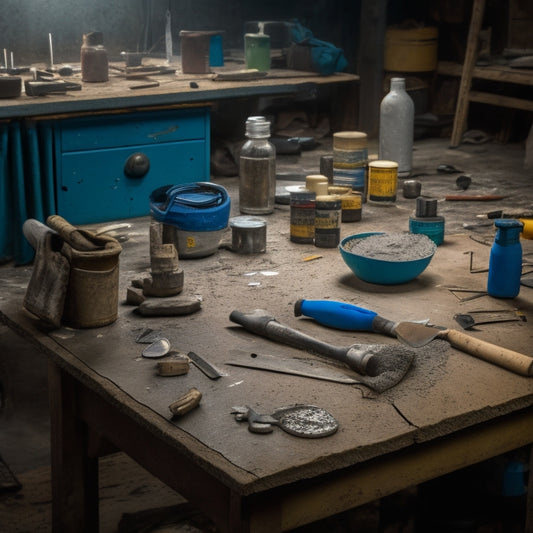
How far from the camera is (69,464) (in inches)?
86.5

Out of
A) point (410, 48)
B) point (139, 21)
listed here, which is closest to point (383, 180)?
point (139, 21)

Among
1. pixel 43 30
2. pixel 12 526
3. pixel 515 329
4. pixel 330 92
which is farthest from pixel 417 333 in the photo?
pixel 330 92

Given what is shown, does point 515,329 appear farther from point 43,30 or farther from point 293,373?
point 43,30

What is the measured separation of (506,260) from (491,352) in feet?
1.49

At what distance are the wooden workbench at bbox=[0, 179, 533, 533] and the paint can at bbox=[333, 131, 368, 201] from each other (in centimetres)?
98

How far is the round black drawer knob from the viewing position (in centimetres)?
352

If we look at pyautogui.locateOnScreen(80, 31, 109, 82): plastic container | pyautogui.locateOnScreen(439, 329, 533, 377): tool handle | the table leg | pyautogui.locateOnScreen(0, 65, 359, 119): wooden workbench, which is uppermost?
pyautogui.locateOnScreen(80, 31, 109, 82): plastic container

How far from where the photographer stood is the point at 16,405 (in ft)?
11.5

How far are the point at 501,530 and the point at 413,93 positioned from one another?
12.7 ft

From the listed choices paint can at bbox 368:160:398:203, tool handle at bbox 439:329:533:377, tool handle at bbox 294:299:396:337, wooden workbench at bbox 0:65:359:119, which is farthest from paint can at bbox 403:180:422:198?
tool handle at bbox 439:329:533:377

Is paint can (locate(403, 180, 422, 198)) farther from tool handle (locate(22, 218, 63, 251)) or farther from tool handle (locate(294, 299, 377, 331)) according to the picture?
tool handle (locate(22, 218, 63, 251))

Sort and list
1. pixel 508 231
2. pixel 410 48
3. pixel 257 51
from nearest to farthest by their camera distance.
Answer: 1. pixel 508 231
2. pixel 257 51
3. pixel 410 48

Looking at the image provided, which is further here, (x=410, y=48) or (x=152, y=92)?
(x=410, y=48)

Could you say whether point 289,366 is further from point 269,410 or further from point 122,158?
point 122,158
